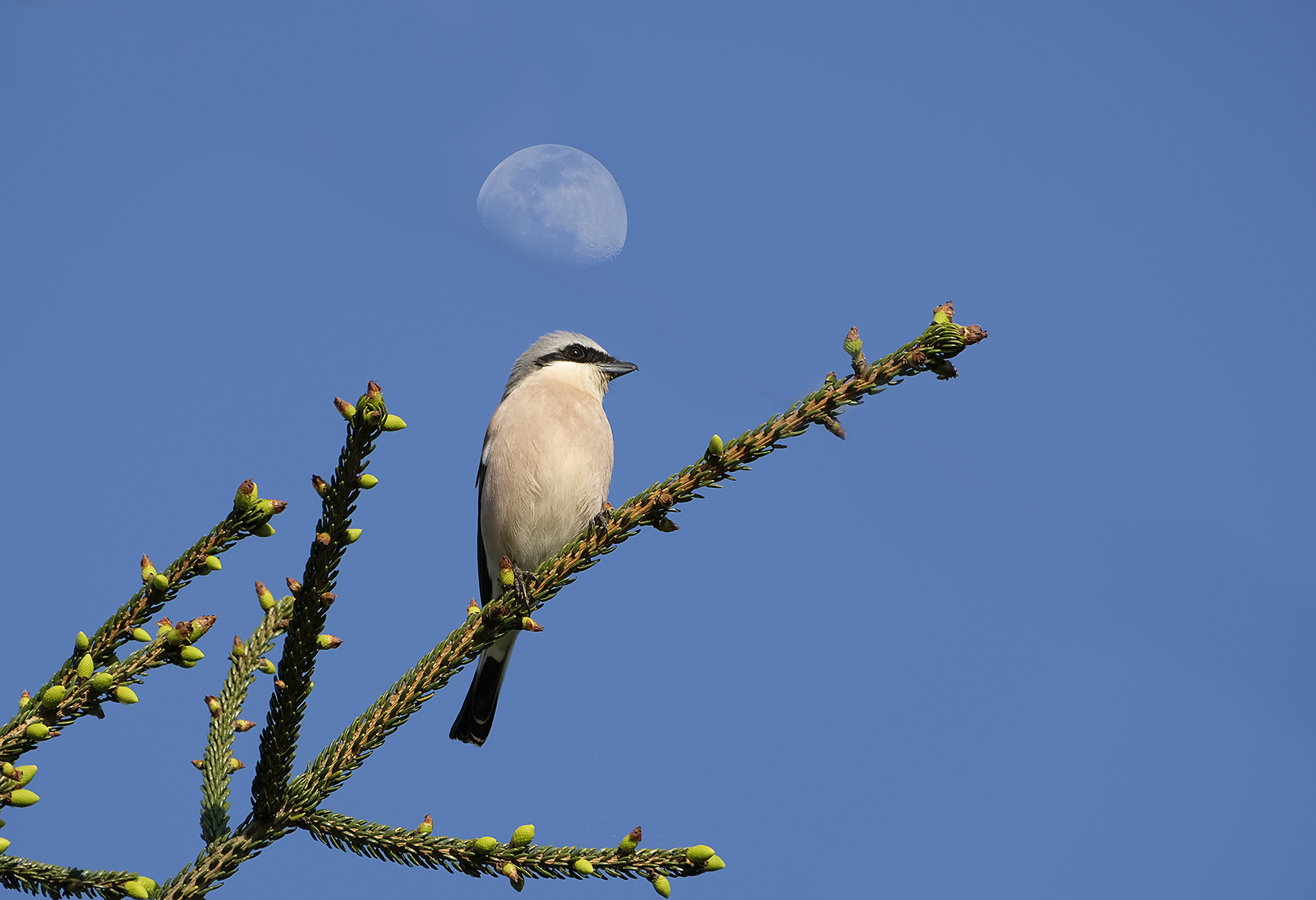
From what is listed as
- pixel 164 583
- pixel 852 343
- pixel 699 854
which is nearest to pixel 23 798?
pixel 164 583

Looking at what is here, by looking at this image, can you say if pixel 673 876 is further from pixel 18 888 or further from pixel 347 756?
pixel 18 888

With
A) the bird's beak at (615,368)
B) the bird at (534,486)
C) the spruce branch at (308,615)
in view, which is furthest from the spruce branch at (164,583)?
the bird's beak at (615,368)

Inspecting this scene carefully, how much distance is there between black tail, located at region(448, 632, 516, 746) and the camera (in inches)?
216

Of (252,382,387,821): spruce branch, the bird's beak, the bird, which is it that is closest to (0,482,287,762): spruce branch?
(252,382,387,821): spruce branch

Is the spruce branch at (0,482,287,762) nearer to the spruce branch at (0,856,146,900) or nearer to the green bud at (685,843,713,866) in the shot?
the spruce branch at (0,856,146,900)

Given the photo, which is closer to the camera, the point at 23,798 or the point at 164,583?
the point at 23,798

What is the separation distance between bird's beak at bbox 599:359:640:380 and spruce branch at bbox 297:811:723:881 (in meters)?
4.51

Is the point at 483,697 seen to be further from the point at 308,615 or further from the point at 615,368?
the point at 308,615

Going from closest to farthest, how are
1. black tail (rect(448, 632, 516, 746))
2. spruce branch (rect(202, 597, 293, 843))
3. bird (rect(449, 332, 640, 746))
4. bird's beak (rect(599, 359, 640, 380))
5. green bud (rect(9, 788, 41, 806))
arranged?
green bud (rect(9, 788, 41, 806)) < spruce branch (rect(202, 597, 293, 843)) < black tail (rect(448, 632, 516, 746)) < bird (rect(449, 332, 640, 746)) < bird's beak (rect(599, 359, 640, 380))

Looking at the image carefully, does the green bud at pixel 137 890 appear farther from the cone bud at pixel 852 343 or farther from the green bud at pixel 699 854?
the cone bud at pixel 852 343

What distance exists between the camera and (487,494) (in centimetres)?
587

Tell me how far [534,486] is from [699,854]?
10.9 feet

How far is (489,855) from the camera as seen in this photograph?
2688 mm

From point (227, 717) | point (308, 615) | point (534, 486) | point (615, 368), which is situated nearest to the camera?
point (308, 615)
